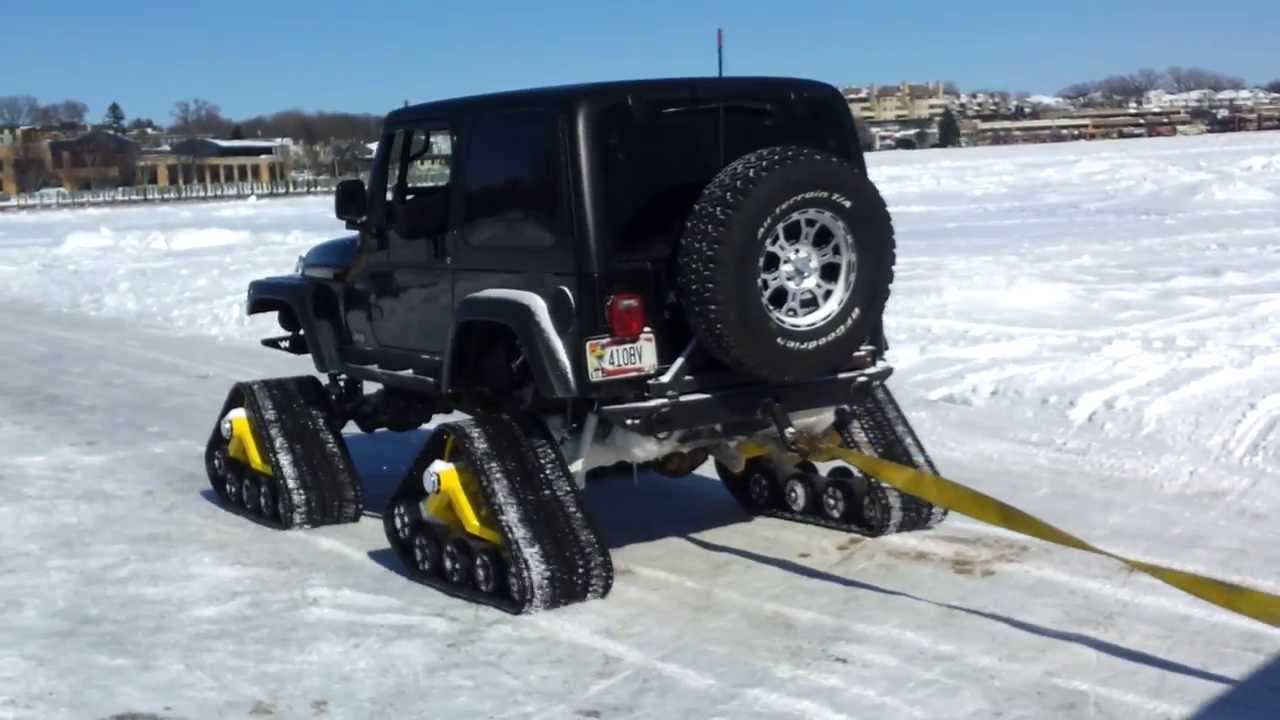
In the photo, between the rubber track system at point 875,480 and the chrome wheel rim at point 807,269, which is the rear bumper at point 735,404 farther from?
the chrome wheel rim at point 807,269

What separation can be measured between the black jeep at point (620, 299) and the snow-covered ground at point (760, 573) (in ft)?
1.31

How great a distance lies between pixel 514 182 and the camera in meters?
6.00

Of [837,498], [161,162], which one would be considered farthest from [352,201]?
[161,162]

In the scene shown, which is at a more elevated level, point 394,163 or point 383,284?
point 394,163

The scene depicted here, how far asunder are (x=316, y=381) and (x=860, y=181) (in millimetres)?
3286

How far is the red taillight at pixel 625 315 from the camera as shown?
5602mm

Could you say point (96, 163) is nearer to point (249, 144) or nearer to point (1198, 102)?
point (249, 144)

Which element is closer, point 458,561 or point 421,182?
point 458,561

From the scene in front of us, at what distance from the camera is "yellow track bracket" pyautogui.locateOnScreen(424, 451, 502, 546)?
19.4 feet

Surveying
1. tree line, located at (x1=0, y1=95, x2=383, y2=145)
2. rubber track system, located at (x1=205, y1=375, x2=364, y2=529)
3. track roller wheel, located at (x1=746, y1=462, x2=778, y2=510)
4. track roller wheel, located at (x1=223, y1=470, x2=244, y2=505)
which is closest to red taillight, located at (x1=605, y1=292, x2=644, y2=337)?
track roller wheel, located at (x1=746, y1=462, x2=778, y2=510)

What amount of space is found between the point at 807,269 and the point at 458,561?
1887 mm

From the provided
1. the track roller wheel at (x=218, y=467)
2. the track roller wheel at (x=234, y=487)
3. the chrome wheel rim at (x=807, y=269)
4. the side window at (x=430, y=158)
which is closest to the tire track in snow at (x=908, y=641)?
the chrome wheel rim at (x=807, y=269)

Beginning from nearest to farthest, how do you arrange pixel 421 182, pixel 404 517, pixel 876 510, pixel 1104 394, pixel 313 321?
1. pixel 404 517
2. pixel 876 510
3. pixel 421 182
4. pixel 313 321
5. pixel 1104 394

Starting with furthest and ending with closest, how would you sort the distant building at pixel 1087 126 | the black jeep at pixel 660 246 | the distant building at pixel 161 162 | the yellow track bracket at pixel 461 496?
1. the distant building at pixel 1087 126
2. the distant building at pixel 161 162
3. the yellow track bracket at pixel 461 496
4. the black jeep at pixel 660 246
